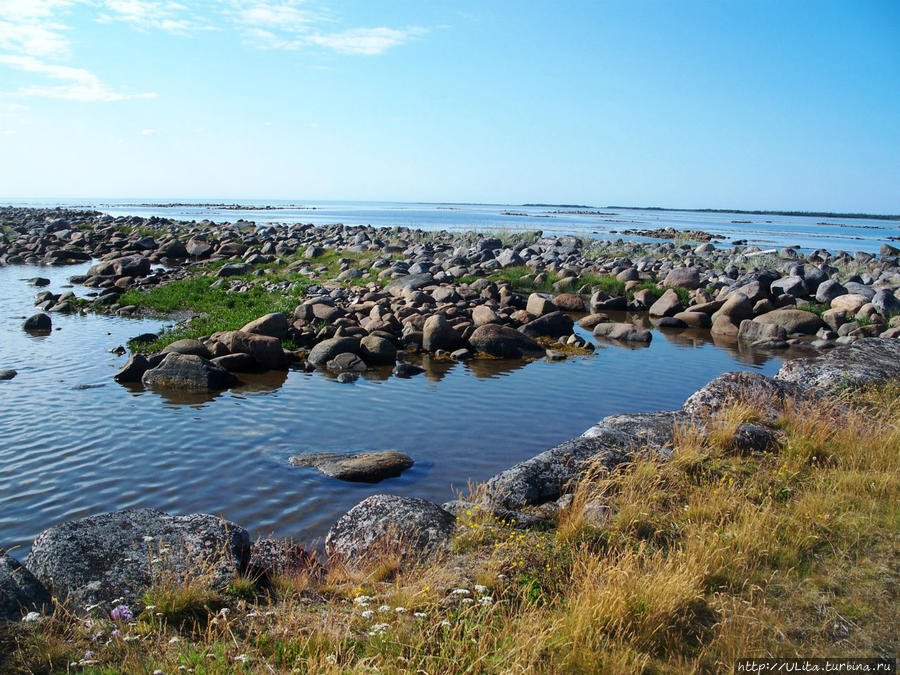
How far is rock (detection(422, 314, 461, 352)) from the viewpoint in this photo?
61.2 feet

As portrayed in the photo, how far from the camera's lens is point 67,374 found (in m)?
15.1

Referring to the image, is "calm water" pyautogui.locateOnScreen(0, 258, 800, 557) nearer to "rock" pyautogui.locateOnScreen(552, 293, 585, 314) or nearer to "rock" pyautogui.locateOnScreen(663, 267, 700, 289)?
"rock" pyautogui.locateOnScreen(552, 293, 585, 314)

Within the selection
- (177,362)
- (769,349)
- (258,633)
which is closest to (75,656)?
(258,633)

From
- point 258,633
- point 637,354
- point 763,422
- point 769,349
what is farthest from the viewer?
point 769,349

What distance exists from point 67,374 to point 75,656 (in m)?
13.0

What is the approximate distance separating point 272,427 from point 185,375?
377 centimetres

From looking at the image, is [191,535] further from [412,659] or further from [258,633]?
[412,659]

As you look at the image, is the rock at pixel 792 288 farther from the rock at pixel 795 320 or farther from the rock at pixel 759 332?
the rock at pixel 759 332

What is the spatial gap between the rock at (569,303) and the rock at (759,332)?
21.6ft

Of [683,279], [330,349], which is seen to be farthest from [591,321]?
[330,349]

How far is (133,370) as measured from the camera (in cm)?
1464

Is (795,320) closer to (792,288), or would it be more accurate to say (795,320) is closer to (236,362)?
(792,288)

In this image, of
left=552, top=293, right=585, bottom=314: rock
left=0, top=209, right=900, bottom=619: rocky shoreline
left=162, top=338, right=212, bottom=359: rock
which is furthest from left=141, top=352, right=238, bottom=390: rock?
left=552, top=293, right=585, bottom=314: rock

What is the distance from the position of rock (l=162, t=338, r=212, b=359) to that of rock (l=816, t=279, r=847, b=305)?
78.7ft
